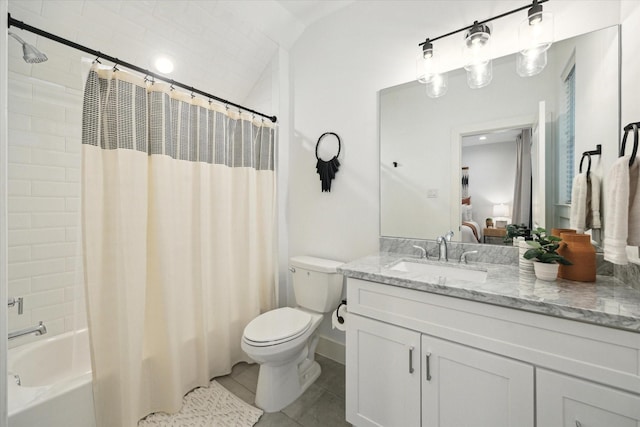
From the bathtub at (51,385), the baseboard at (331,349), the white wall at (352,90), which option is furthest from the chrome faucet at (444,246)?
the bathtub at (51,385)

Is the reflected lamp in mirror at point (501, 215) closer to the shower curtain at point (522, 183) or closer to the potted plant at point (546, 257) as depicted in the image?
the shower curtain at point (522, 183)

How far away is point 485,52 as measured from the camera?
4.88 ft

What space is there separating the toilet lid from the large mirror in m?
0.85

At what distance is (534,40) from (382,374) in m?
1.81

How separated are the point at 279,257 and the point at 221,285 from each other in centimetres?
60

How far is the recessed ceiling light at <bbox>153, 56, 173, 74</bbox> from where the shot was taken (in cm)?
192

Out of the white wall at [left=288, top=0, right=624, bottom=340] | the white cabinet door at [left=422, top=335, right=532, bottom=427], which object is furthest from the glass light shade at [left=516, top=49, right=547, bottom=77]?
the white cabinet door at [left=422, top=335, right=532, bottom=427]

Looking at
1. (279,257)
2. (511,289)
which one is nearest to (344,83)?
(279,257)

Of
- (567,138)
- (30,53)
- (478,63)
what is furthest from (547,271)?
(30,53)

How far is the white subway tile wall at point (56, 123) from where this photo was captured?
1511 mm

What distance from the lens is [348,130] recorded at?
6.59 feet

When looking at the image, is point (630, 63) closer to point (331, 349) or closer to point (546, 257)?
point (546, 257)

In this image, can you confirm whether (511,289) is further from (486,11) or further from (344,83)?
(344,83)

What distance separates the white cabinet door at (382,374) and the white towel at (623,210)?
78cm
